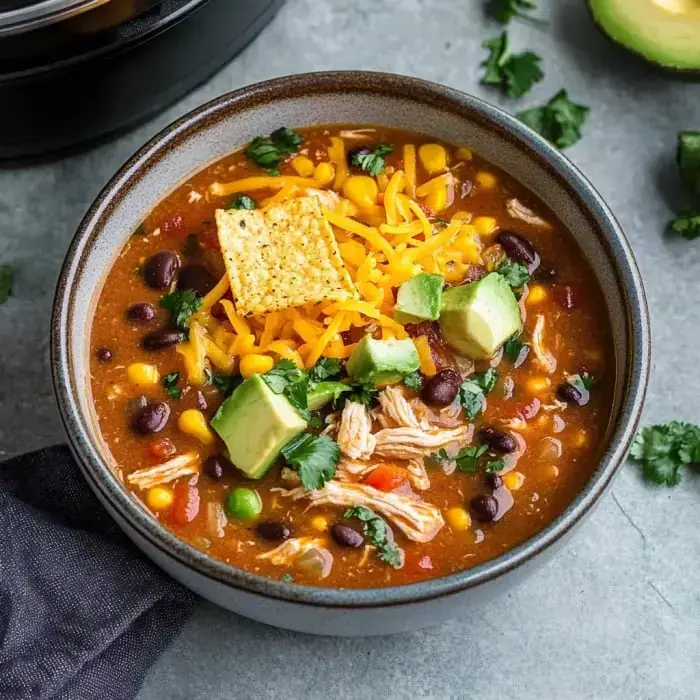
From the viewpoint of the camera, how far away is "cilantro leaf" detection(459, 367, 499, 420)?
390 cm

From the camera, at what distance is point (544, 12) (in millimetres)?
5047

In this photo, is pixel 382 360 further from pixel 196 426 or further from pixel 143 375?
pixel 143 375

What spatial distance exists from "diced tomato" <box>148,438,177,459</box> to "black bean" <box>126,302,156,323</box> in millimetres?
439

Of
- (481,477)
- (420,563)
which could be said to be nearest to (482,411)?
(481,477)

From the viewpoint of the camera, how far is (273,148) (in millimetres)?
4332

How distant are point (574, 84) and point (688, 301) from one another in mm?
1036

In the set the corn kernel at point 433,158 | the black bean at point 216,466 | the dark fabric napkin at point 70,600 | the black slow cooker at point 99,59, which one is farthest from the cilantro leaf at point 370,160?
the dark fabric napkin at point 70,600

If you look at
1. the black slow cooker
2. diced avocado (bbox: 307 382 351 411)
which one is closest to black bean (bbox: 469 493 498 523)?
diced avocado (bbox: 307 382 351 411)

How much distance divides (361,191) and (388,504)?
113 cm

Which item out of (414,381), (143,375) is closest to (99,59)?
(143,375)

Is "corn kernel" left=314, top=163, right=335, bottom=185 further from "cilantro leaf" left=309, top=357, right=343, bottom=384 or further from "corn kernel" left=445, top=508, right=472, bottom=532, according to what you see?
"corn kernel" left=445, top=508, right=472, bottom=532

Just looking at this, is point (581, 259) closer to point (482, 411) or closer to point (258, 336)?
point (482, 411)

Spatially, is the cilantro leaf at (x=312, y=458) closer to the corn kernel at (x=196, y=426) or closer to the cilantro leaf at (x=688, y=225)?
the corn kernel at (x=196, y=426)

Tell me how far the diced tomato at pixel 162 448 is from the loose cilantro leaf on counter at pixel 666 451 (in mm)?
1692
